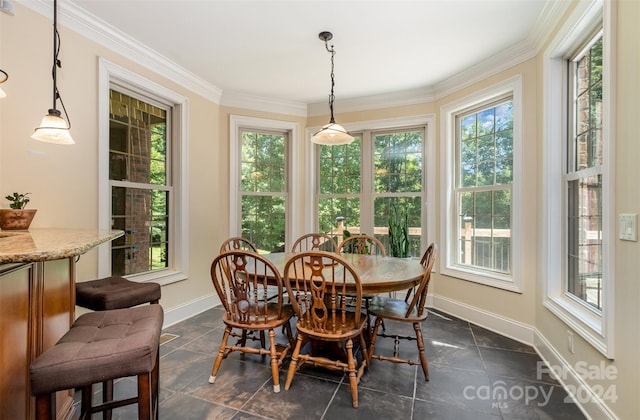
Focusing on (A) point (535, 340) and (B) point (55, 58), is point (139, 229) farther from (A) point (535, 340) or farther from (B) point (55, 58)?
(A) point (535, 340)

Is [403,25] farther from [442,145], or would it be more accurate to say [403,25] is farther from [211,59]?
[211,59]

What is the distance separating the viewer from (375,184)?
13.2 ft

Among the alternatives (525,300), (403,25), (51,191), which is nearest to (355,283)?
(525,300)

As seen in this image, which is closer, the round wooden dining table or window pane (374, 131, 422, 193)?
the round wooden dining table

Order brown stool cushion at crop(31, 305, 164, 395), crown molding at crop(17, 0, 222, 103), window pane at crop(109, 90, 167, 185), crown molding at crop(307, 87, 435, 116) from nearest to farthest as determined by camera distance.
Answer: brown stool cushion at crop(31, 305, 164, 395), crown molding at crop(17, 0, 222, 103), window pane at crop(109, 90, 167, 185), crown molding at crop(307, 87, 435, 116)

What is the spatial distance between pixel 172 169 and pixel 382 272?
2474 millimetres

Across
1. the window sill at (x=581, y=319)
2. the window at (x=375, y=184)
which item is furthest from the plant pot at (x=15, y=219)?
the window sill at (x=581, y=319)

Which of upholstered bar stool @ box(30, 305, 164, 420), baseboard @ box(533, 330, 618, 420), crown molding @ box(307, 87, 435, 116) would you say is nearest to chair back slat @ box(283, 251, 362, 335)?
upholstered bar stool @ box(30, 305, 164, 420)

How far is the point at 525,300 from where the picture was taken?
2691mm

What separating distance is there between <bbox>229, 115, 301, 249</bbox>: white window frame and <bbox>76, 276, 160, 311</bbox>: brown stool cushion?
179cm

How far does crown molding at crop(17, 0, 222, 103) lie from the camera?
2195 mm

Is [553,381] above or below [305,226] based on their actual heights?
below

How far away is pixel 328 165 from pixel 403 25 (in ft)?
6.87

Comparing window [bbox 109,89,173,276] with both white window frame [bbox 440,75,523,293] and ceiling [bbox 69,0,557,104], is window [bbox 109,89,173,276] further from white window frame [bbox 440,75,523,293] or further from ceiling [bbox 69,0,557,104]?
white window frame [bbox 440,75,523,293]
